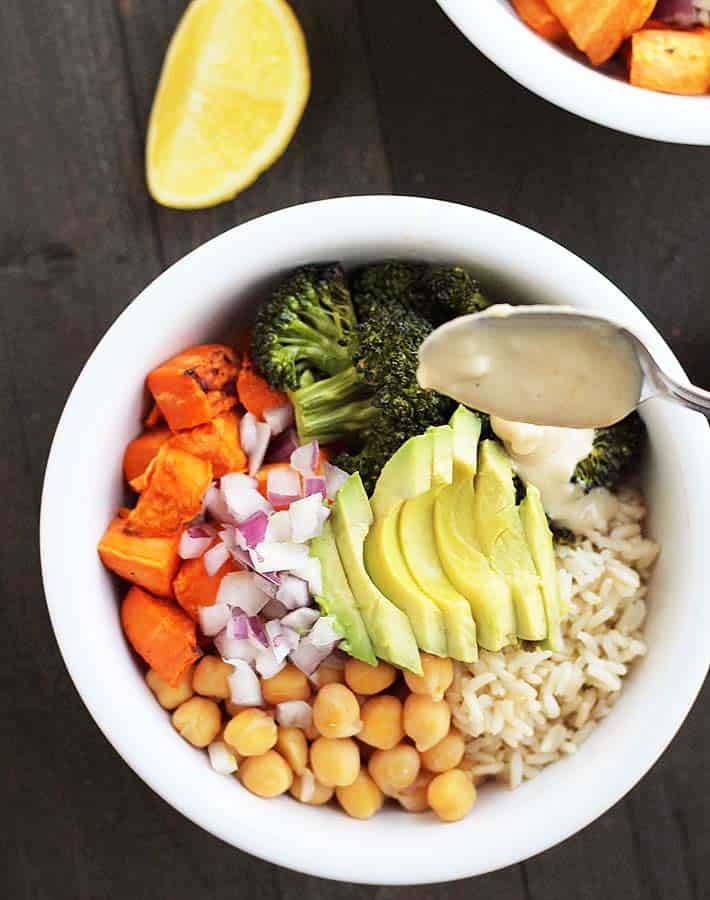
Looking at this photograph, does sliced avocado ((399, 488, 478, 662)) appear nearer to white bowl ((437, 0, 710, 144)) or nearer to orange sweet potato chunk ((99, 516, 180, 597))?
orange sweet potato chunk ((99, 516, 180, 597))

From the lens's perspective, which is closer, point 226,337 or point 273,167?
point 226,337

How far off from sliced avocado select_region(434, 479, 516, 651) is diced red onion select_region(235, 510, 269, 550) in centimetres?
25

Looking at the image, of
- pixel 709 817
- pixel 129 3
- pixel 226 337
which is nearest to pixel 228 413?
pixel 226 337

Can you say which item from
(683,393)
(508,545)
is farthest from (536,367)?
(508,545)

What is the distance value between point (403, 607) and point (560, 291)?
1.68 ft

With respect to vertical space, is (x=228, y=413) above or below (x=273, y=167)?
below

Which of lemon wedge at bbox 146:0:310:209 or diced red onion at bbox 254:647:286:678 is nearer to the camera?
diced red onion at bbox 254:647:286:678

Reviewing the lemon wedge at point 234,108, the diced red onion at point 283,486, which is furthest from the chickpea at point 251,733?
the lemon wedge at point 234,108

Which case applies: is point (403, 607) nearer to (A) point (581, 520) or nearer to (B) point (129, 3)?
(A) point (581, 520)

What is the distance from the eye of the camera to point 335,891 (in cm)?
212

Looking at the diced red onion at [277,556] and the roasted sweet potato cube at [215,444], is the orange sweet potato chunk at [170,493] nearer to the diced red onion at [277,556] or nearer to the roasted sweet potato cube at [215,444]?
the roasted sweet potato cube at [215,444]

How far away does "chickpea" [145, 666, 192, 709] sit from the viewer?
180cm

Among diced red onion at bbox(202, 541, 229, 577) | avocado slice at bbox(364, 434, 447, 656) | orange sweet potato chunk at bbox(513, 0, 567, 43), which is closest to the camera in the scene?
avocado slice at bbox(364, 434, 447, 656)

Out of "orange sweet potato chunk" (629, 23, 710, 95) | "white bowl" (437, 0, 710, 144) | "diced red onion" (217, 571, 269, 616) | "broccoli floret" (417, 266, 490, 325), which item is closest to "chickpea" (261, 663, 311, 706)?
"diced red onion" (217, 571, 269, 616)
